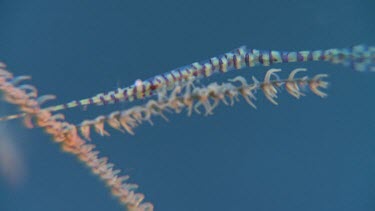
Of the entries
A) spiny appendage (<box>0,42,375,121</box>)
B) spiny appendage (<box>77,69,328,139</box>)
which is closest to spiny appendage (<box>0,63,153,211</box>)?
spiny appendage (<box>77,69,328,139</box>)

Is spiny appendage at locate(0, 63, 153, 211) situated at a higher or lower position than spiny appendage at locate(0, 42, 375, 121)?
lower

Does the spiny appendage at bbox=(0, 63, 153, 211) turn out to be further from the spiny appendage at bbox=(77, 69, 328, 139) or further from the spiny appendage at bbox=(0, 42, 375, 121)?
the spiny appendage at bbox=(0, 42, 375, 121)

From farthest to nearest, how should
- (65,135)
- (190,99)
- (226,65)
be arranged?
(226,65), (65,135), (190,99)

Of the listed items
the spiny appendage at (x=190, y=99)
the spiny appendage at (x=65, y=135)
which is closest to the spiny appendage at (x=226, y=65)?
the spiny appendage at (x=65, y=135)

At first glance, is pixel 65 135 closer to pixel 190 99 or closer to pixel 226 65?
pixel 190 99

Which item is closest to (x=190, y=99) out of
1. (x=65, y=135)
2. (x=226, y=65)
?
(x=65, y=135)

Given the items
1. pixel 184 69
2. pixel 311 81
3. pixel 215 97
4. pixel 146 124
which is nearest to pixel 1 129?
pixel 146 124

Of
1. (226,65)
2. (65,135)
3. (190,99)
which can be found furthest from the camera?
(226,65)

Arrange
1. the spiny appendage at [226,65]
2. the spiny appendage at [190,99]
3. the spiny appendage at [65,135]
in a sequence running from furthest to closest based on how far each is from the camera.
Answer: the spiny appendage at [226,65] < the spiny appendage at [65,135] < the spiny appendage at [190,99]

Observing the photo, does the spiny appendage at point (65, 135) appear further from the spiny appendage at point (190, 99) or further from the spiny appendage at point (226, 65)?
the spiny appendage at point (226, 65)
